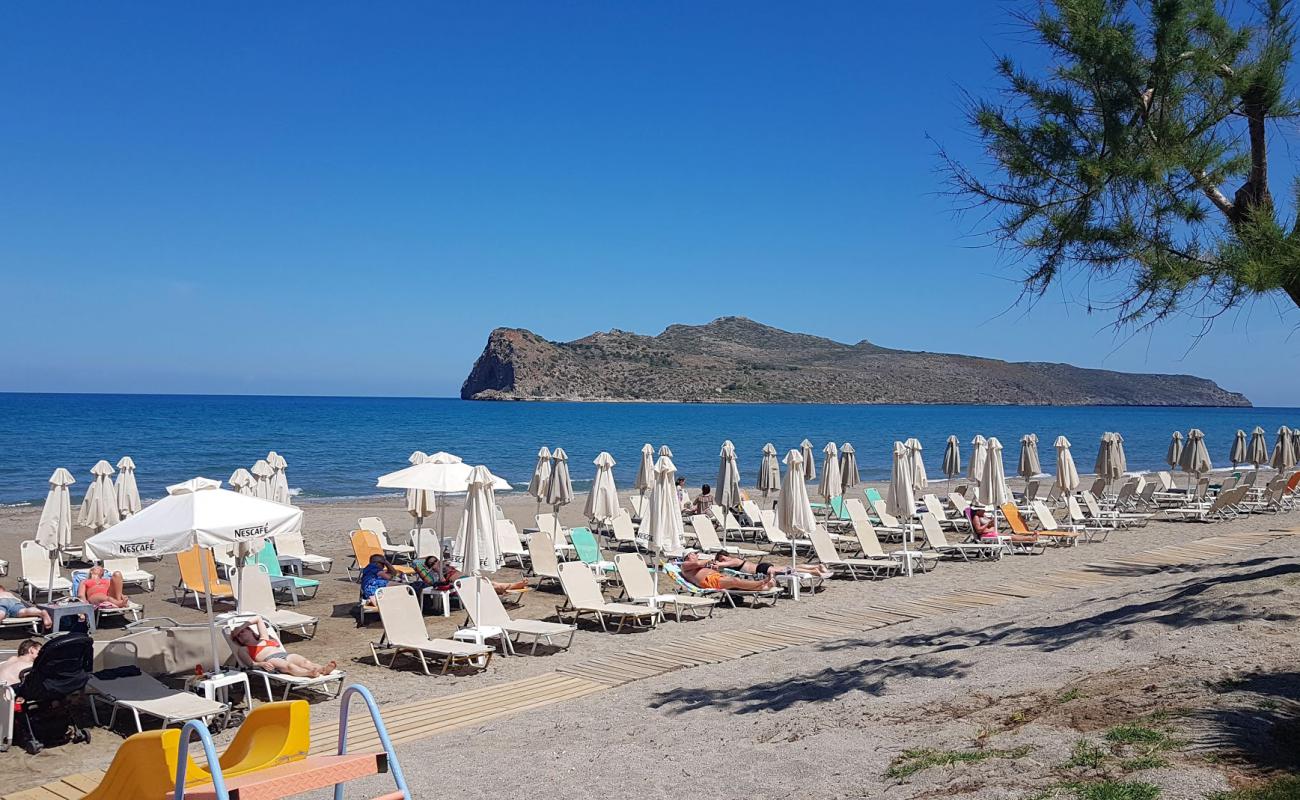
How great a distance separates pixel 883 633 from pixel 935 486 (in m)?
25.6

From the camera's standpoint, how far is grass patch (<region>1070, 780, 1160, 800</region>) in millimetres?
3893

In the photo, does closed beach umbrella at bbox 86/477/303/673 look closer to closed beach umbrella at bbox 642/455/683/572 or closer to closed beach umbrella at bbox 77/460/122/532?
closed beach umbrella at bbox 642/455/683/572

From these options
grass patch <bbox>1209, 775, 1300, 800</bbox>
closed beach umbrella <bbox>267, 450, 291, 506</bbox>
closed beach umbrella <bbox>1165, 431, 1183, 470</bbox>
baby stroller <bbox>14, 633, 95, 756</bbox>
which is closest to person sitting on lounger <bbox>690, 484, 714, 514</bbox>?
closed beach umbrella <bbox>267, 450, 291, 506</bbox>

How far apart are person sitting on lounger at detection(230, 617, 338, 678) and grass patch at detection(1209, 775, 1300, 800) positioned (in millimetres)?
6395

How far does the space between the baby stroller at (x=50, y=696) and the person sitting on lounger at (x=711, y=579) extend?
7.02m

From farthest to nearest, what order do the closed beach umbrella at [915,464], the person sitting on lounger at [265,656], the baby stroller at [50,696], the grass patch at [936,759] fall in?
the closed beach umbrella at [915,464] → the person sitting on lounger at [265,656] → the baby stroller at [50,696] → the grass patch at [936,759]

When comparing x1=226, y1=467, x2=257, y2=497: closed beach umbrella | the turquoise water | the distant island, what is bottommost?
the turquoise water

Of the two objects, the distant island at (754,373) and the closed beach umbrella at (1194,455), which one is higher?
the distant island at (754,373)

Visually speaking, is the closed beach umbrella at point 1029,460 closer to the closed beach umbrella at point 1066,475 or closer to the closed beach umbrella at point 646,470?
the closed beach umbrella at point 1066,475

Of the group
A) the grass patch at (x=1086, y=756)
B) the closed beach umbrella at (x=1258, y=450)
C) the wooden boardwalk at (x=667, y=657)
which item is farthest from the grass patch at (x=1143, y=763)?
the closed beach umbrella at (x=1258, y=450)

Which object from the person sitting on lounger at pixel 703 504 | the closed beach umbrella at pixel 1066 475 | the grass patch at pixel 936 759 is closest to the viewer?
the grass patch at pixel 936 759

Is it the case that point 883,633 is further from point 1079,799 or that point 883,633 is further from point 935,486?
point 935,486

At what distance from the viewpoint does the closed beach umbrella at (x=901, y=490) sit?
1561 cm

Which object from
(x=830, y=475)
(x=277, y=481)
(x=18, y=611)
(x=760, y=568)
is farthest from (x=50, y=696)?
(x=830, y=475)
